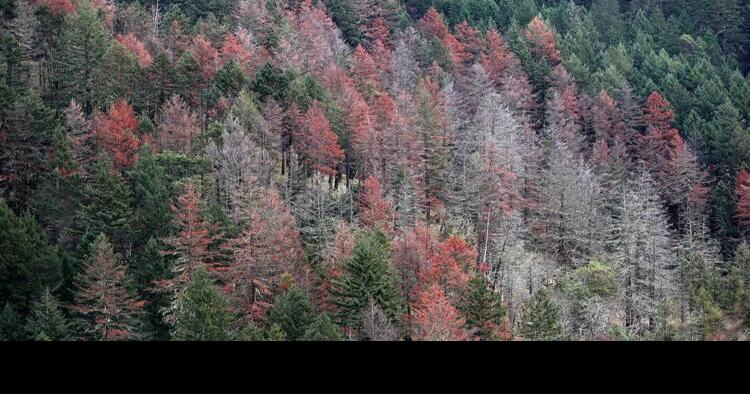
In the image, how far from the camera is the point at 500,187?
4784 cm

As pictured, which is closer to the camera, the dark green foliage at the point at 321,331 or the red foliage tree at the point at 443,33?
the dark green foliage at the point at 321,331

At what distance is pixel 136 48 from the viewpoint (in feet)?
190

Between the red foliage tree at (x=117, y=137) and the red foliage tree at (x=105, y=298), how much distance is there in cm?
1302

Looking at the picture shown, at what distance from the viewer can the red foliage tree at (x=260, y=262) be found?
3538cm

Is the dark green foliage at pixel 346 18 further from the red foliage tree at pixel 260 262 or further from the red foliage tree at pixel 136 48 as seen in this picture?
the red foliage tree at pixel 260 262

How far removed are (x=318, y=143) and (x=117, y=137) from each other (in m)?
12.4

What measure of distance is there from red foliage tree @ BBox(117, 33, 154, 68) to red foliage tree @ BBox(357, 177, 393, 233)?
1996 centimetres

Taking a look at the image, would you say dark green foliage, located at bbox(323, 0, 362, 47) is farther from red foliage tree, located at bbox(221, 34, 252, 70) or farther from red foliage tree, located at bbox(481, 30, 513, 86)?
red foliage tree, located at bbox(221, 34, 252, 70)

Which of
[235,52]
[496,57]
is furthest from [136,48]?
[496,57]

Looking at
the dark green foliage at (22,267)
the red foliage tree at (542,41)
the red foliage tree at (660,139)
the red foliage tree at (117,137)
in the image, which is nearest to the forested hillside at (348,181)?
the dark green foliage at (22,267)

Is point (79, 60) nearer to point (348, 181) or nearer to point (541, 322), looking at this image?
point (348, 181)
